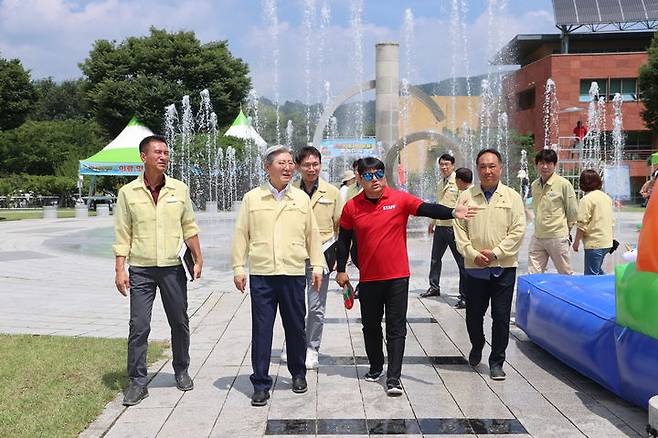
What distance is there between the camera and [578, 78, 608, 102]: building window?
46.8 metres

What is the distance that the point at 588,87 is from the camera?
154ft

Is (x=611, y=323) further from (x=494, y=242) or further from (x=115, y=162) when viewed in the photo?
(x=115, y=162)

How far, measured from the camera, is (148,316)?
189 inches

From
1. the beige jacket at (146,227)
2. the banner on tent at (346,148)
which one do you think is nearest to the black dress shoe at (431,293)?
the beige jacket at (146,227)

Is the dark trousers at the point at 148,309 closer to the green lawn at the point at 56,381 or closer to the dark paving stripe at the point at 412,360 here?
the green lawn at the point at 56,381

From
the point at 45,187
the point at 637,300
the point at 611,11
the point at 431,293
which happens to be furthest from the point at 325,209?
the point at 611,11

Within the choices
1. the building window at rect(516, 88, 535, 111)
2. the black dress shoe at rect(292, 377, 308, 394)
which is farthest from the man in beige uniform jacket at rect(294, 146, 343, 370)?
the building window at rect(516, 88, 535, 111)

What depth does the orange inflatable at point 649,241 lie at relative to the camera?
410 cm

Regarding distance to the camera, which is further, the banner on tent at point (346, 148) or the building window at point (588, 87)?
the building window at point (588, 87)

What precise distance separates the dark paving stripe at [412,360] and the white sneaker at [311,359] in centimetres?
19

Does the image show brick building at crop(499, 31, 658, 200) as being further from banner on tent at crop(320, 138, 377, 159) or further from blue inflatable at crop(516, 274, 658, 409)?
blue inflatable at crop(516, 274, 658, 409)

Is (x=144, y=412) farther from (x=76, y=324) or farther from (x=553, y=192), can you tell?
(x=553, y=192)

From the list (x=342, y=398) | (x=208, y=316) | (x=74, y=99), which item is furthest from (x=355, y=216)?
(x=74, y=99)

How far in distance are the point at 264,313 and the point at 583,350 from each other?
7.57ft
